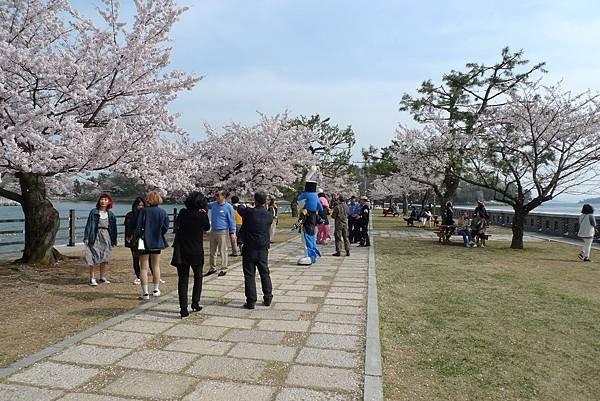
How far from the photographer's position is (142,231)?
5.93 meters

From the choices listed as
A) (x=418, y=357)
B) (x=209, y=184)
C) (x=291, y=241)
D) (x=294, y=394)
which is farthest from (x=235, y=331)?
(x=209, y=184)

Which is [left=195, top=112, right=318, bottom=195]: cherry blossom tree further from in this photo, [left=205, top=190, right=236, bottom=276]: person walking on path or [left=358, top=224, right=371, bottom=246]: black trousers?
[left=205, top=190, right=236, bottom=276]: person walking on path

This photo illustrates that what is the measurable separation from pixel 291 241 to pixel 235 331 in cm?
1050

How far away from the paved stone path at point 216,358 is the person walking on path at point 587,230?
7.98 m

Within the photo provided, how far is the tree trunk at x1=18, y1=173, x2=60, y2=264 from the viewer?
8578 mm

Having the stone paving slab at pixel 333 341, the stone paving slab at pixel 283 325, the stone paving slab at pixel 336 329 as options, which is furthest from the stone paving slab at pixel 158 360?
the stone paving slab at pixel 336 329

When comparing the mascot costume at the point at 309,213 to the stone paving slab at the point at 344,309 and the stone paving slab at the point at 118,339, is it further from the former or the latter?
the stone paving slab at the point at 118,339

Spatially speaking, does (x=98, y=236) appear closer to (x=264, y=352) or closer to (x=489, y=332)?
(x=264, y=352)

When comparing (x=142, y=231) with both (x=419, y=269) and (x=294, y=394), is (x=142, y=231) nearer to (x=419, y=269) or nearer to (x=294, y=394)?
(x=294, y=394)

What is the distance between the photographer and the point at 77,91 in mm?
6848

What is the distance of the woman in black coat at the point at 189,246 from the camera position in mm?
5191

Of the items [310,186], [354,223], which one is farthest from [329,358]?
[354,223]

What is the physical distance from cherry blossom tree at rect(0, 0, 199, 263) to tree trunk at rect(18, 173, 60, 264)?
41mm

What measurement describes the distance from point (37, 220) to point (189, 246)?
17.5 feet
